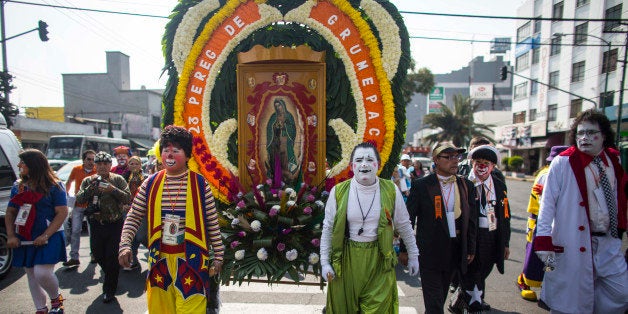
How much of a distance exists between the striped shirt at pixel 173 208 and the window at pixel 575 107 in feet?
90.6

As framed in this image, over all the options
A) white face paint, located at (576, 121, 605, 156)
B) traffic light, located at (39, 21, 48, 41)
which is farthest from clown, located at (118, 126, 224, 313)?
traffic light, located at (39, 21, 48, 41)

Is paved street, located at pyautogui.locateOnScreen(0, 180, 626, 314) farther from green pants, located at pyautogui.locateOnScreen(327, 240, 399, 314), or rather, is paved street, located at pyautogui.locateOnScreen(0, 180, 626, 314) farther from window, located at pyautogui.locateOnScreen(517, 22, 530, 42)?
window, located at pyautogui.locateOnScreen(517, 22, 530, 42)

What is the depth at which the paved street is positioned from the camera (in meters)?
4.27

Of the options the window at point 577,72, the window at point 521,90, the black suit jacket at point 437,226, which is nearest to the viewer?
the black suit jacket at point 437,226

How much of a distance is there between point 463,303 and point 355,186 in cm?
204

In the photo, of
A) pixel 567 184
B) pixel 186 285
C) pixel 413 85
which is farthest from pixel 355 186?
pixel 413 85

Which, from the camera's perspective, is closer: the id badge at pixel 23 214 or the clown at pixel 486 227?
the id badge at pixel 23 214

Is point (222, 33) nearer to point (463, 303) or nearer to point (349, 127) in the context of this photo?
point (349, 127)

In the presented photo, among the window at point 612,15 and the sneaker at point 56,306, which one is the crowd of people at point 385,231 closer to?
the sneaker at point 56,306

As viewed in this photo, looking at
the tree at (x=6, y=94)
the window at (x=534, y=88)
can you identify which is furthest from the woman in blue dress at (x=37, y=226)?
the window at (x=534, y=88)

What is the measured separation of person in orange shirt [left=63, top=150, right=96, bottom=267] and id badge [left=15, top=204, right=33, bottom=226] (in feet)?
6.14

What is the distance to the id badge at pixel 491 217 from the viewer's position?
12.6 feet

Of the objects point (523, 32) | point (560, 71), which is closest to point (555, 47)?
point (560, 71)

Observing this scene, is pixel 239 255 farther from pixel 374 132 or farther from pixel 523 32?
pixel 523 32
